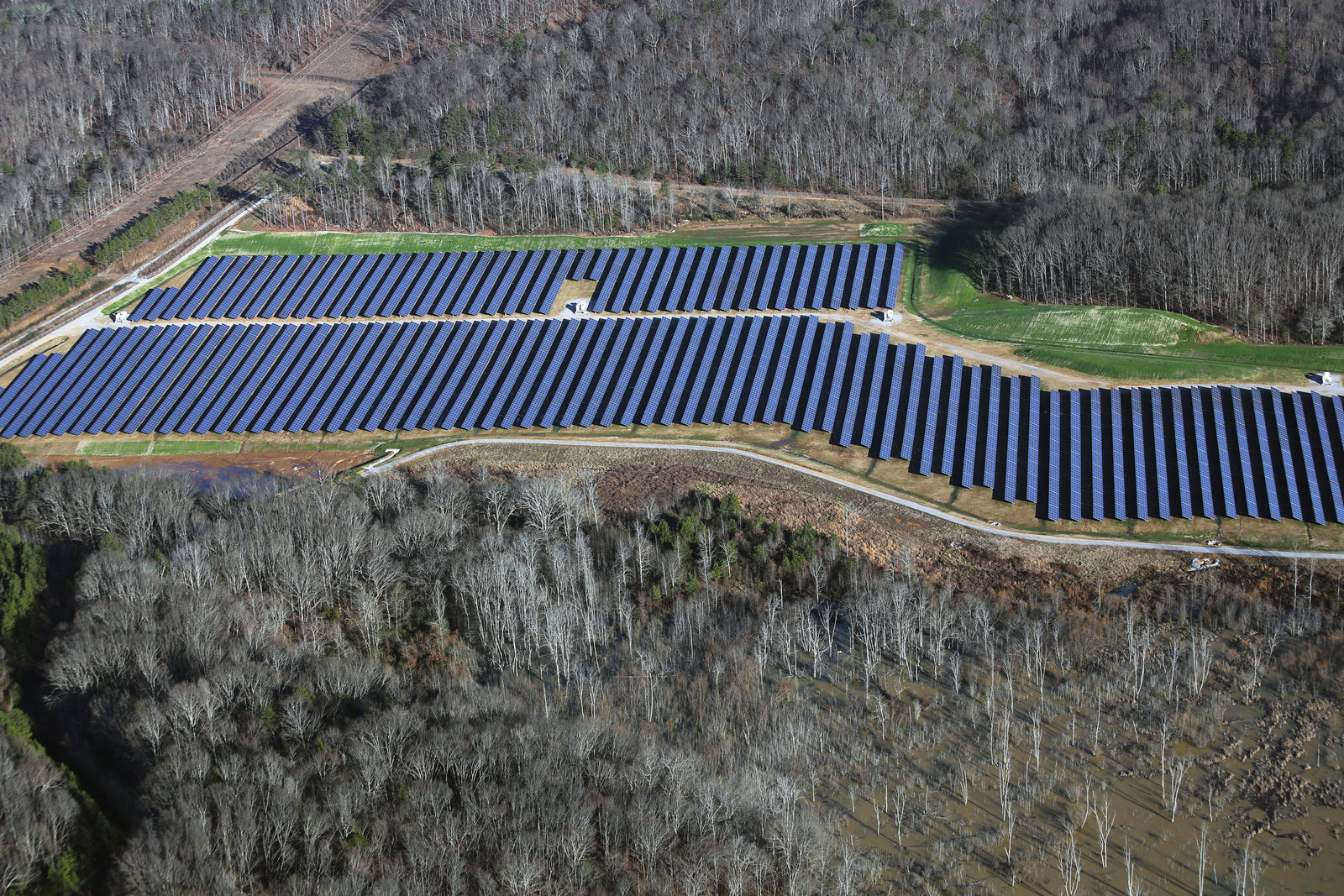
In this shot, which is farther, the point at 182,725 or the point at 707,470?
the point at 707,470

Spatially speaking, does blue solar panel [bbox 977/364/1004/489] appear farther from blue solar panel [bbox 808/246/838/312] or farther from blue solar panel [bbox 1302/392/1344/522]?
blue solar panel [bbox 1302/392/1344/522]

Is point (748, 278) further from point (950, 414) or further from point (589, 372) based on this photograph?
point (950, 414)

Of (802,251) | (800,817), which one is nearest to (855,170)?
(802,251)

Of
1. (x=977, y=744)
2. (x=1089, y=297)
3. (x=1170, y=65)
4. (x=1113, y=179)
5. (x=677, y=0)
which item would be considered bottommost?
(x=977, y=744)

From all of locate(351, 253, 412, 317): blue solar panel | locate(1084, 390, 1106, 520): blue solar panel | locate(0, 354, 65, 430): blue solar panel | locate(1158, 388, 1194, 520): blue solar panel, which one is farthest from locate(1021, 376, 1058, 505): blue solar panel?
locate(0, 354, 65, 430): blue solar panel

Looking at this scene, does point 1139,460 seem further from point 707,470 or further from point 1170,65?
point 1170,65

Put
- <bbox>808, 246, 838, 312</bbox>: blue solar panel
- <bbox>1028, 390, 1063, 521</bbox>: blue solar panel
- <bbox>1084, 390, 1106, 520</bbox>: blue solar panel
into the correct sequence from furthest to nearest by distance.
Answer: <bbox>808, 246, 838, 312</bbox>: blue solar panel, <bbox>1028, 390, 1063, 521</bbox>: blue solar panel, <bbox>1084, 390, 1106, 520</bbox>: blue solar panel
